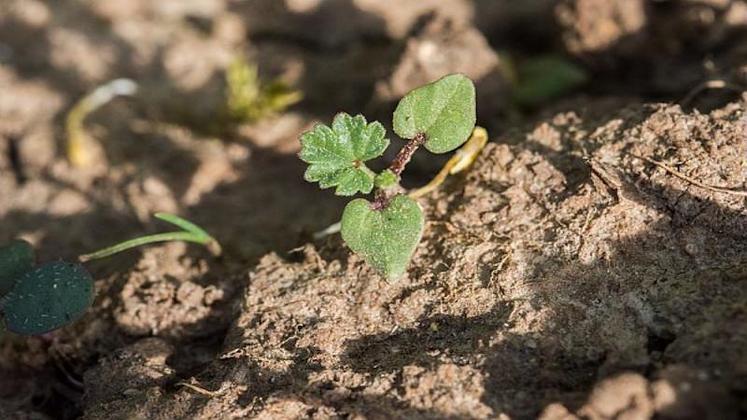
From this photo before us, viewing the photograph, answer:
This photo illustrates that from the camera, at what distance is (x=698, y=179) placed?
210 cm

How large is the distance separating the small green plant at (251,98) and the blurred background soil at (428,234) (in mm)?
61

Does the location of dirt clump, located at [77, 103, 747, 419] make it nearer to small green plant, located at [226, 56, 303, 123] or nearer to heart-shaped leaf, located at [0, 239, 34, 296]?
heart-shaped leaf, located at [0, 239, 34, 296]

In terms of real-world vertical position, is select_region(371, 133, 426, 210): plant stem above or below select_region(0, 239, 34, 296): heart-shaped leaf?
below

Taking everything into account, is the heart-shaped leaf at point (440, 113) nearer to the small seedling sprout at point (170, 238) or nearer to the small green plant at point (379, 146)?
the small green plant at point (379, 146)

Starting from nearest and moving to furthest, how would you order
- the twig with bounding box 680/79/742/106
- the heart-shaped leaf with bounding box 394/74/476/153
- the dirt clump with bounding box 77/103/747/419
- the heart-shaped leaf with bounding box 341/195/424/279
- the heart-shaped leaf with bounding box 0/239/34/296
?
the dirt clump with bounding box 77/103/747/419 < the heart-shaped leaf with bounding box 341/195/424/279 < the heart-shaped leaf with bounding box 394/74/476/153 < the heart-shaped leaf with bounding box 0/239/34/296 < the twig with bounding box 680/79/742/106

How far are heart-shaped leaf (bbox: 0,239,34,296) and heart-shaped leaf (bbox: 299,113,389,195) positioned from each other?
99 cm

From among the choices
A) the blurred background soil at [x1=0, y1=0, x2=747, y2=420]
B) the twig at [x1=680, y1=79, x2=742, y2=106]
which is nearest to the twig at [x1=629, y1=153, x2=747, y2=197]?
the blurred background soil at [x1=0, y1=0, x2=747, y2=420]

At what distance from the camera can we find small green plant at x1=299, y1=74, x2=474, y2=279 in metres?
2.06

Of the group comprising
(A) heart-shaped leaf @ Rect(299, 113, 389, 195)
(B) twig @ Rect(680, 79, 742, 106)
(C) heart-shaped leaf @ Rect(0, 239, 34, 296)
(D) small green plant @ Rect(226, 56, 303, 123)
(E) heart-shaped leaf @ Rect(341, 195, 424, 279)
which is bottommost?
(B) twig @ Rect(680, 79, 742, 106)

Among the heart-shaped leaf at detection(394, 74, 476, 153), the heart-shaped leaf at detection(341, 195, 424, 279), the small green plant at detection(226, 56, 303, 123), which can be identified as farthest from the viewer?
the small green plant at detection(226, 56, 303, 123)

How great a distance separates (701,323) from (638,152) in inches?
23.5

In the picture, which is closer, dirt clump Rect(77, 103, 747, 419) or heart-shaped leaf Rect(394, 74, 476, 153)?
dirt clump Rect(77, 103, 747, 419)

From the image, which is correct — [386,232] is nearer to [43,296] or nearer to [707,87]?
[43,296]

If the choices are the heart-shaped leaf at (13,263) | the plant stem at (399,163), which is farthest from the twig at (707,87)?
the heart-shaped leaf at (13,263)
